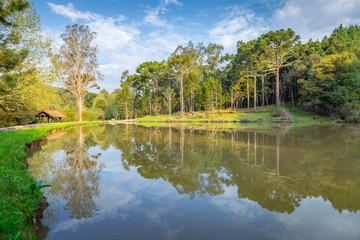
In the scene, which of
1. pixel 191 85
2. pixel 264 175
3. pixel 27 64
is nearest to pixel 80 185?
pixel 264 175

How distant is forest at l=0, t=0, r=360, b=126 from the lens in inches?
492

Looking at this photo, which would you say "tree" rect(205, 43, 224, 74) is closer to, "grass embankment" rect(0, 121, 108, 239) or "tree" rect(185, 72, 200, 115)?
"tree" rect(185, 72, 200, 115)

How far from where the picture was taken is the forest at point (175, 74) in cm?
1249

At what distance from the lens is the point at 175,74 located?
40.0m

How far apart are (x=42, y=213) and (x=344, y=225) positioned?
4.94m

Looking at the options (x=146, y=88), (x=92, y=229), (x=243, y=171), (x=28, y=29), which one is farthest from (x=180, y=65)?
(x=92, y=229)

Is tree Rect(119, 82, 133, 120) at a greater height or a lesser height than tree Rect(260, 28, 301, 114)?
lesser

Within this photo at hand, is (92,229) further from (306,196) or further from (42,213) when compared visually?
(306,196)

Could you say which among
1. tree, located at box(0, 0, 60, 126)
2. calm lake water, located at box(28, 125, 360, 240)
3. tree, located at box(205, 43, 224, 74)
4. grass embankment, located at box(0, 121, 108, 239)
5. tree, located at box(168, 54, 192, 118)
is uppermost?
tree, located at box(205, 43, 224, 74)

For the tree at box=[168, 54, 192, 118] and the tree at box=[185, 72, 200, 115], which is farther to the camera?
the tree at box=[185, 72, 200, 115]

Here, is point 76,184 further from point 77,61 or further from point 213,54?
point 213,54

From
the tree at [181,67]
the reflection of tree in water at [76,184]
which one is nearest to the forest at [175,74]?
the tree at [181,67]

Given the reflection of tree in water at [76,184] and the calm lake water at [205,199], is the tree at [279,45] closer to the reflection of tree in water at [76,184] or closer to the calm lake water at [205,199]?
the calm lake water at [205,199]

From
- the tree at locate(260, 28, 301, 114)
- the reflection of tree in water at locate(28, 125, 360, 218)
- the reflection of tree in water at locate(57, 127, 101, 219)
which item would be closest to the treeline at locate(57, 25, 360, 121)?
the tree at locate(260, 28, 301, 114)
